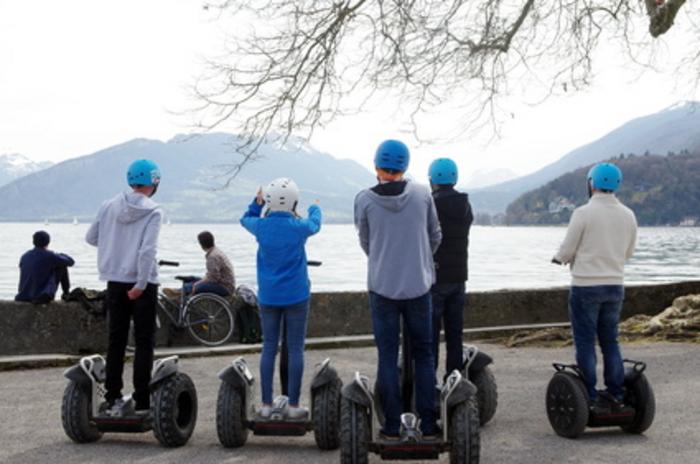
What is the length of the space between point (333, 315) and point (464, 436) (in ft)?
26.8

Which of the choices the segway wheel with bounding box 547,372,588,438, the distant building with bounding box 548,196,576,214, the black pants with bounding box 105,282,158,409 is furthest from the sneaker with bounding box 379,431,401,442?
the distant building with bounding box 548,196,576,214

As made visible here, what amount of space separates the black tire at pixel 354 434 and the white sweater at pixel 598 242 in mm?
2024

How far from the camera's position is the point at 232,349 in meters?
11.8

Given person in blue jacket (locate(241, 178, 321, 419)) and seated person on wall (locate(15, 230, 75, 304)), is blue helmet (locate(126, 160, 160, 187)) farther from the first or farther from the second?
seated person on wall (locate(15, 230, 75, 304))

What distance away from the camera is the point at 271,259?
21.1ft

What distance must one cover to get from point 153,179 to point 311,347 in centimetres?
583

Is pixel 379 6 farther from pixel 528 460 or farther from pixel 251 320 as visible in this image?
pixel 528 460

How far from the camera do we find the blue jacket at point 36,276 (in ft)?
38.8

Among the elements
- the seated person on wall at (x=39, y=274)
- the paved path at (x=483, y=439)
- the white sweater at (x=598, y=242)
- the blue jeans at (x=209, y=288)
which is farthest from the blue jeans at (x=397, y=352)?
the blue jeans at (x=209, y=288)

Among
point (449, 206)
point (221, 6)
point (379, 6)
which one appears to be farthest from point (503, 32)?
point (449, 206)

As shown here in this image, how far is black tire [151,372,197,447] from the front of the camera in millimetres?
6465

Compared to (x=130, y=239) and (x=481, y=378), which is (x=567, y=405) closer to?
(x=481, y=378)

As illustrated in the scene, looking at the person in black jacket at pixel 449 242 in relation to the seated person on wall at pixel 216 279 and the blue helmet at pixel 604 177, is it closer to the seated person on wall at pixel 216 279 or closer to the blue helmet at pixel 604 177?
the blue helmet at pixel 604 177

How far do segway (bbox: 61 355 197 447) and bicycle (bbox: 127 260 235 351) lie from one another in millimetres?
6306
